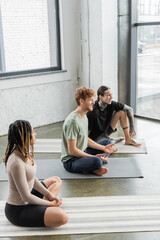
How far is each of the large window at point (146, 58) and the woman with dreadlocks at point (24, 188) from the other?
3.29 m

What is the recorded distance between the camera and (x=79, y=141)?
3.28 meters

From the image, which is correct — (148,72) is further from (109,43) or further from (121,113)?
(121,113)

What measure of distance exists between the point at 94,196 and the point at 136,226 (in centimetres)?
57

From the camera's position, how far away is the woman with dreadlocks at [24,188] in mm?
2234

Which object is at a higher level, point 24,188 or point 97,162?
point 24,188

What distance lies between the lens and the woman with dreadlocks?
7.33 feet

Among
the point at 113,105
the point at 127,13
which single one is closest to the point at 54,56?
the point at 127,13

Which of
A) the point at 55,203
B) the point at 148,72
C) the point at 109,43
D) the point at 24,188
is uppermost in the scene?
the point at 109,43

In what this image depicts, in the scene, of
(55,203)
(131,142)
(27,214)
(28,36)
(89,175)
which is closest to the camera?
(27,214)

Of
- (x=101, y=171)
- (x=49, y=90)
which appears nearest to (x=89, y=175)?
(x=101, y=171)

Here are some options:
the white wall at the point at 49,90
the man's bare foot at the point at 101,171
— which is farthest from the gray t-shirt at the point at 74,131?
the white wall at the point at 49,90

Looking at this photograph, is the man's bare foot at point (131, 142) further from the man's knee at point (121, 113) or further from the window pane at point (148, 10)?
the window pane at point (148, 10)

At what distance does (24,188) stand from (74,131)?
3.41ft

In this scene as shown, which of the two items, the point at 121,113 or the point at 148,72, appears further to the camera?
the point at 148,72
